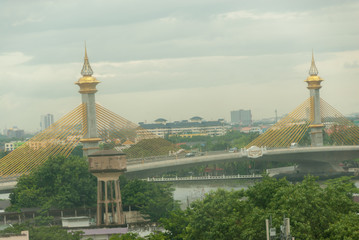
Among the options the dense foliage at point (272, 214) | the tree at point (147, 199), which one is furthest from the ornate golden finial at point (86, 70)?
the dense foliage at point (272, 214)

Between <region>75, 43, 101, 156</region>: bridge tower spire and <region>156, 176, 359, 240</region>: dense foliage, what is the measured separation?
3529 centimetres

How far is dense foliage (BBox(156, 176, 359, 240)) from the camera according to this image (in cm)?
4481

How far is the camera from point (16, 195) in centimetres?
7756

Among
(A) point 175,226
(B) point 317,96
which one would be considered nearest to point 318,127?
(B) point 317,96

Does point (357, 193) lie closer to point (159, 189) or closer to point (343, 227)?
point (159, 189)

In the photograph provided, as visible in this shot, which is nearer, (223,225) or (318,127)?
(223,225)

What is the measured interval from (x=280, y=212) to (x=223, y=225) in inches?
142

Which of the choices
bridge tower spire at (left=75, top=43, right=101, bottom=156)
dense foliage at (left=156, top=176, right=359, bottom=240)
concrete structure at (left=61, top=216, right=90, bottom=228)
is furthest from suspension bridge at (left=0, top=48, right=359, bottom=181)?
dense foliage at (left=156, top=176, right=359, bottom=240)

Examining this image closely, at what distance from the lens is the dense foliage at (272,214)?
147ft

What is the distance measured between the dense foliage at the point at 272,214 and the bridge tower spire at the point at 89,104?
116 ft

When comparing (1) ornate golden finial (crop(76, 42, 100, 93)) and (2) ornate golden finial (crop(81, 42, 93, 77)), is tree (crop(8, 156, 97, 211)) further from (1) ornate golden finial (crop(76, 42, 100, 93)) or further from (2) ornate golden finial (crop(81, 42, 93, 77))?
(2) ornate golden finial (crop(81, 42, 93, 77))

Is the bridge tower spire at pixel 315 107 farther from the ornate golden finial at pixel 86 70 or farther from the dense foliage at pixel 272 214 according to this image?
the dense foliage at pixel 272 214

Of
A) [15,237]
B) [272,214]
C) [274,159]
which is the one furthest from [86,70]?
[272,214]

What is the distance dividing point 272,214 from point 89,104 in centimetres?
4647
